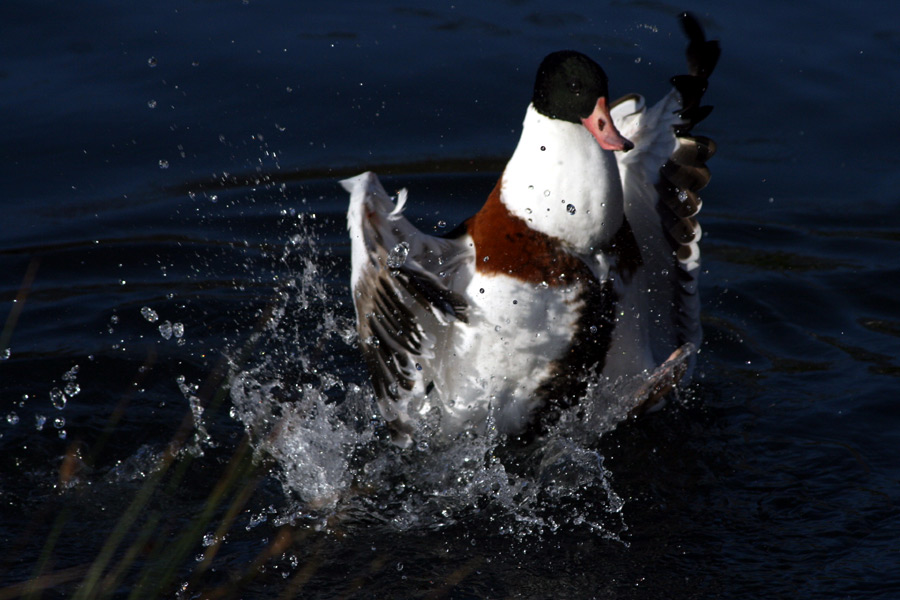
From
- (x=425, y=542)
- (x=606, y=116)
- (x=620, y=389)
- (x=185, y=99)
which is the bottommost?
(x=425, y=542)

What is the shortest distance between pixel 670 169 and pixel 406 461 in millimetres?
1393

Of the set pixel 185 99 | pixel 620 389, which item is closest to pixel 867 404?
pixel 620 389

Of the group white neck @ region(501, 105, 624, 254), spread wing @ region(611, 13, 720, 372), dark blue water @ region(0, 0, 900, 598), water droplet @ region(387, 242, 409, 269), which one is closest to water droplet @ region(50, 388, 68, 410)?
dark blue water @ region(0, 0, 900, 598)

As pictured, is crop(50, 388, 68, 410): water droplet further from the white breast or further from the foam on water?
the white breast

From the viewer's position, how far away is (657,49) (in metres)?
6.84

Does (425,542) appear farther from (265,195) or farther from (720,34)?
(720,34)

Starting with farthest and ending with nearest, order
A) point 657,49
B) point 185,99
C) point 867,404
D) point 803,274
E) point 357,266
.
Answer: point 657,49, point 185,99, point 803,274, point 867,404, point 357,266

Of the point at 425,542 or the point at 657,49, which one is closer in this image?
the point at 425,542

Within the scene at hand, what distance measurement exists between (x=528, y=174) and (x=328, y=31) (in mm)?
3575

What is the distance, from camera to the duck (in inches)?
142

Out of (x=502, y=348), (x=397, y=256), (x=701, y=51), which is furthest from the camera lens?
(x=701, y=51)

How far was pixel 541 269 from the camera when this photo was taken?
12.1 ft

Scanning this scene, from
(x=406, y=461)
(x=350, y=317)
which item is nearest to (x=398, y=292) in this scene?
(x=406, y=461)

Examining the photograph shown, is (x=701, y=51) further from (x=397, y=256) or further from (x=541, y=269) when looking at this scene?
(x=397, y=256)
